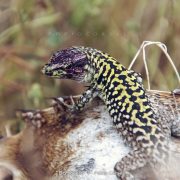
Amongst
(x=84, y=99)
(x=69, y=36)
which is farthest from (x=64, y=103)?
(x=69, y=36)

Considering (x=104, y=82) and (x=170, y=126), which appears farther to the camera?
(x=104, y=82)

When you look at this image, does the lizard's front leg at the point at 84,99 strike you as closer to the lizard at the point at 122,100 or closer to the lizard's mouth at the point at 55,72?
the lizard at the point at 122,100

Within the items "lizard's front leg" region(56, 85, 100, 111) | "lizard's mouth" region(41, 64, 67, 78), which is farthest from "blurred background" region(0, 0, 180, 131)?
"lizard's front leg" region(56, 85, 100, 111)

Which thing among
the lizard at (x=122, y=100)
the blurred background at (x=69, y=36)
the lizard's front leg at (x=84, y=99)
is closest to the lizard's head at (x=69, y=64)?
the lizard at (x=122, y=100)

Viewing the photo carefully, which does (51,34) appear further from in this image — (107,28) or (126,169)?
(126,169)

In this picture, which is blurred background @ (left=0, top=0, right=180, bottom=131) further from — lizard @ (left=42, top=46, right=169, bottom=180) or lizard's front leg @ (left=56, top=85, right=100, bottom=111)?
lizard's front leg @ (left=56, top=85, right=100, bottom=111)

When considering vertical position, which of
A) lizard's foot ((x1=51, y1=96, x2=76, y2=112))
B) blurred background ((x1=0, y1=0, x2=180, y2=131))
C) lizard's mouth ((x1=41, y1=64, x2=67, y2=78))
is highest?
blurred background ((x1=0, y1=0, x2=180, y2=131))

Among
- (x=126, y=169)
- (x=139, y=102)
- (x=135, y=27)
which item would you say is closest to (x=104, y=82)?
(x=139, y=102)
